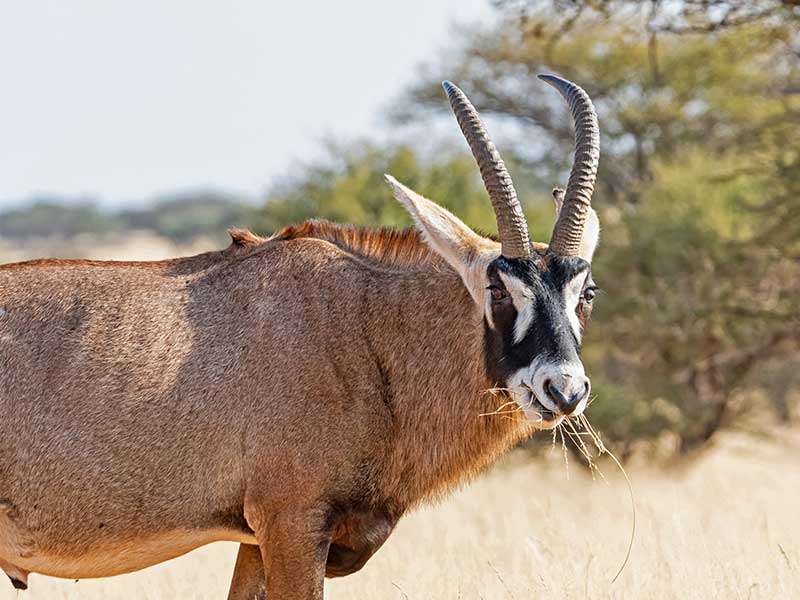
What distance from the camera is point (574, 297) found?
257 inches

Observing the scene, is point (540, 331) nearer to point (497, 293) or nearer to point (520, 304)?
point (520, 304)

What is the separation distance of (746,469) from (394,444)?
57.3 ft

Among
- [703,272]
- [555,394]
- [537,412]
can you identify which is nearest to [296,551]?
[537,412]

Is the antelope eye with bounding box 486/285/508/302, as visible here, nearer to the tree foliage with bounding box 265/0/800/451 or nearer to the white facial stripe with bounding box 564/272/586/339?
the white facial stripe with bounding box 564/272/586/339

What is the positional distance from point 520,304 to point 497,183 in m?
0.74

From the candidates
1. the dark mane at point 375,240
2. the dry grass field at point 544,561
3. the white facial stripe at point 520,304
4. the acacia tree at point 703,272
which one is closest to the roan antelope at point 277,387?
the white facial stripe at point 520,304

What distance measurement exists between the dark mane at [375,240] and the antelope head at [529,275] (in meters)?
0.26

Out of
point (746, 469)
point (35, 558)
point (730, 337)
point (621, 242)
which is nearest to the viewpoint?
point (35, 558)

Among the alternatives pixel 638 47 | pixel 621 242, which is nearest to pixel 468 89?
pixel 638 47

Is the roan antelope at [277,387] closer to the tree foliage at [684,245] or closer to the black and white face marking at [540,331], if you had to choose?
the black and white face marking at [540,331]

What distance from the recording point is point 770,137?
68.4 feet

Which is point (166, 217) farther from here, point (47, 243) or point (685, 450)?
point (685, 450)

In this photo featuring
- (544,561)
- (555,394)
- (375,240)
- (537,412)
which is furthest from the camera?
(544,561)

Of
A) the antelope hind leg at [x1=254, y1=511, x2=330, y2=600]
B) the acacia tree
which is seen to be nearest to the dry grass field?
the antelope hind leg at [x1=254, y1=511, x2=330, y2=600]
